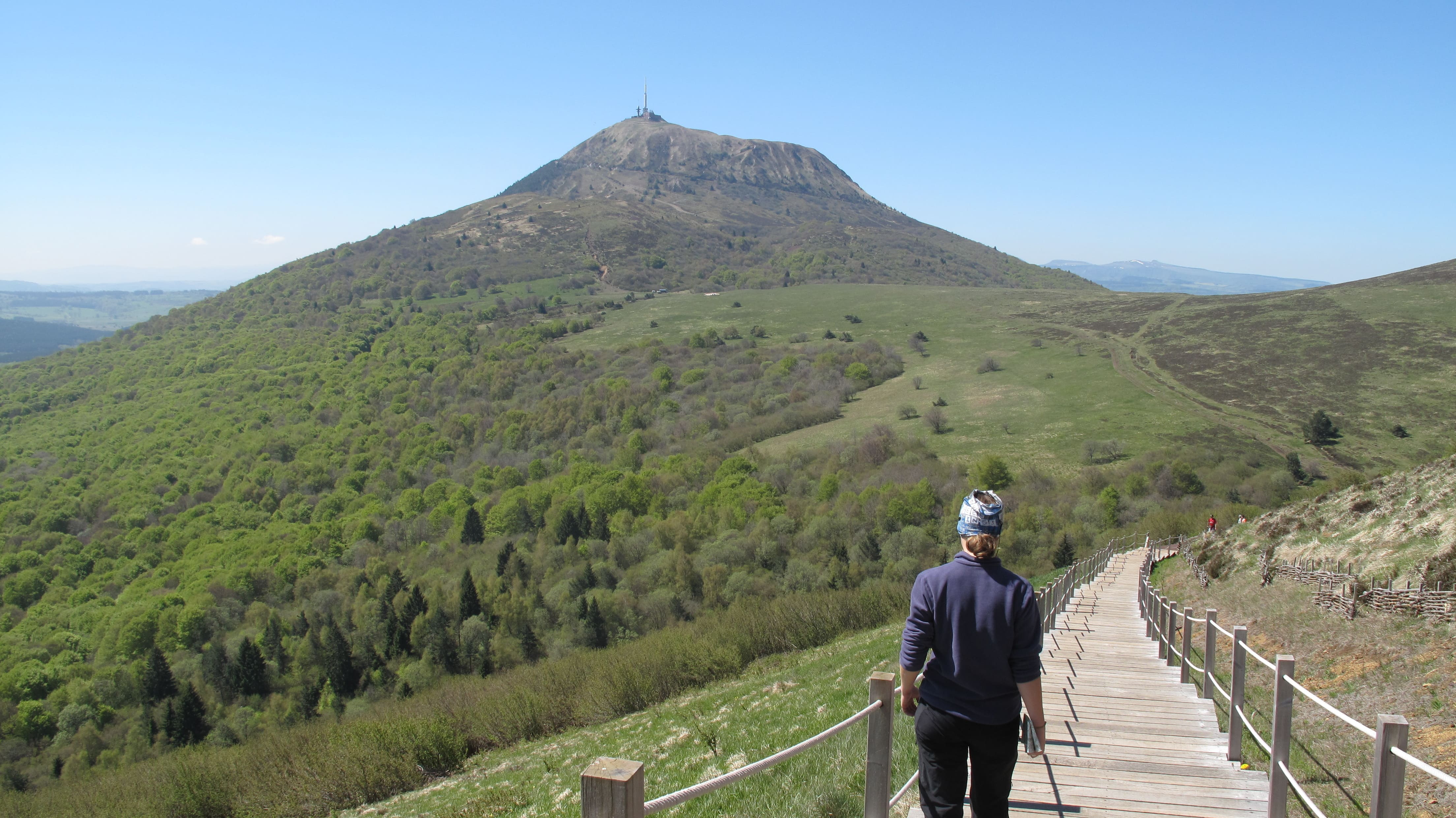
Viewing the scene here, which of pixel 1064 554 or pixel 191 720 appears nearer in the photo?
pixel 1064 554

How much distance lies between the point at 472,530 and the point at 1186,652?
81.3 metres

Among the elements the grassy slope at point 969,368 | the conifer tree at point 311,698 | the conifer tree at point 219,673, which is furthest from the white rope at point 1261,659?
the conifer tree at point 219,673

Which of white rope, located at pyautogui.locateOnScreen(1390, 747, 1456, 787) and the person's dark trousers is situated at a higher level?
white rope, located at pyautogui.locateOnScreen(1390, 747, 1456, 787)

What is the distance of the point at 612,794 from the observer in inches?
114

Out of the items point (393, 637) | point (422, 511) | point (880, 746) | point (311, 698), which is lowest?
point (311, 698)

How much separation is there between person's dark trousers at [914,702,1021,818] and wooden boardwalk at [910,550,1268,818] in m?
1.20

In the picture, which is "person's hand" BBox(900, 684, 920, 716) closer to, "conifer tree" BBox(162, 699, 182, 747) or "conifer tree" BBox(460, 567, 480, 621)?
"conifer tree" BBox(460, 567, 480, 621)

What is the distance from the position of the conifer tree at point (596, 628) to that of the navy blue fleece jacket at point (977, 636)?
5393 cm

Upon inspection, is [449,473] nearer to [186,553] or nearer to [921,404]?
[186,553]

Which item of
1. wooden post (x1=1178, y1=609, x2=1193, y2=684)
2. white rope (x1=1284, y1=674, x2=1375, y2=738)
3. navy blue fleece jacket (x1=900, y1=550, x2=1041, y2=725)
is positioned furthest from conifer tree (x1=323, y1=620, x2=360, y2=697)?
white rope (x1=1284, y1=674, x2=1375, y2=738)

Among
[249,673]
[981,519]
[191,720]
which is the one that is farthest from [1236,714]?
[249,673]

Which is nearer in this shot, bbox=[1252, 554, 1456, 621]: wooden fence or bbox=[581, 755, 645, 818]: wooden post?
bbox=[581, 755, 645, 818]: wooden post

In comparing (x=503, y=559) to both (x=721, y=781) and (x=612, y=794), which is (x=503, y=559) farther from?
(x=612, y=794)

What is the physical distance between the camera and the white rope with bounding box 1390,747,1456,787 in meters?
3.32
